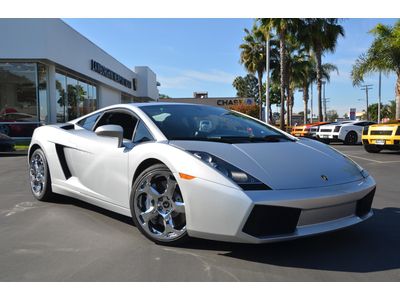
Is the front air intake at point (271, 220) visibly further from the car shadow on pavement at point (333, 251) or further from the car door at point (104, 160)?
the car door at point (104, 160)

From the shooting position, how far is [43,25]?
57.8 ft

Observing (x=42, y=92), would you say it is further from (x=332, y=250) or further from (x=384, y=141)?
(x=332, y=250)

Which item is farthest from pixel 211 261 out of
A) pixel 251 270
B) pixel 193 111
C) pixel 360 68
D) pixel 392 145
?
pixel 360 68

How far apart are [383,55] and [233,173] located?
20.8m

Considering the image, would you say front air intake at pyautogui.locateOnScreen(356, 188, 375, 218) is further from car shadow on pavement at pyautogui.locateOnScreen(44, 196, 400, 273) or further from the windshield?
the windshield

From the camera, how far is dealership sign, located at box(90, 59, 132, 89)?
81.5 feet

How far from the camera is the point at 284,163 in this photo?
3164 mm

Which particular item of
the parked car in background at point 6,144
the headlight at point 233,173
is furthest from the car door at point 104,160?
the parked car in background at point 6,144

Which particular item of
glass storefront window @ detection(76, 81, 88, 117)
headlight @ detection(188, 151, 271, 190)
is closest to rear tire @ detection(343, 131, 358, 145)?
glass storefront window @ detection(76, 81, 88, 117)

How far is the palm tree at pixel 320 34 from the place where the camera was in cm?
2544

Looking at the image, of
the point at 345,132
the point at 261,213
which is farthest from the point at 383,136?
the point at 261,213

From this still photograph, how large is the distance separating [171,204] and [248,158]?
721 millimetres

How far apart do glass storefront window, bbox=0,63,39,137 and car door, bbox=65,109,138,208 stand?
15.0m

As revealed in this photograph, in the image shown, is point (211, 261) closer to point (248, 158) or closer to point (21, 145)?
point (248, 158)
